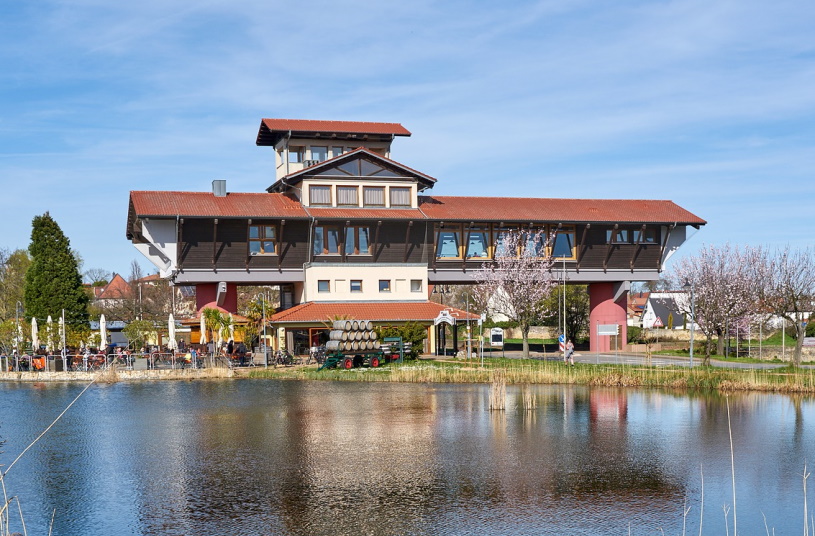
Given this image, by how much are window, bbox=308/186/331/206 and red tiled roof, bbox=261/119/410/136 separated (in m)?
4.72

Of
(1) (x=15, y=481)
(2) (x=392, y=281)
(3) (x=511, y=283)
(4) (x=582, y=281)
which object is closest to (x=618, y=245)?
(4) (x=582, y=281)

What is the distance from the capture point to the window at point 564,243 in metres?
57.5

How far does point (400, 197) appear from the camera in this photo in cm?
5469

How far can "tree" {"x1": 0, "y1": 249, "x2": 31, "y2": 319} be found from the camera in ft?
263

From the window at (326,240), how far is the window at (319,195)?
141 cm

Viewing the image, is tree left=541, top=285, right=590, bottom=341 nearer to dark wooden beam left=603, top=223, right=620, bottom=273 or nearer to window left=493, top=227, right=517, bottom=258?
dark wooden beam left=603, top=223, right=620, bottom=273

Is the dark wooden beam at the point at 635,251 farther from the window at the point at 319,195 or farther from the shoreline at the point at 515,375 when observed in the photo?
the window at the point at 319,195

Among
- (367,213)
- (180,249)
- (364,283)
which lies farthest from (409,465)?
(364,283)

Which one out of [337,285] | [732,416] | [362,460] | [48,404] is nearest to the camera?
[362,460]

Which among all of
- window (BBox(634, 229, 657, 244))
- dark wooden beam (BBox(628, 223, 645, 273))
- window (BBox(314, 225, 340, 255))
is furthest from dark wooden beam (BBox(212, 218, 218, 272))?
window (BBox(634, 229, 657, 244))

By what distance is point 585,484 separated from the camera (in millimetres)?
16938

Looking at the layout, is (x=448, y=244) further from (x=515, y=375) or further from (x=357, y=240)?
(x=515, y=375)

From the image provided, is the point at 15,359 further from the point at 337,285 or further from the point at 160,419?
the point at 160,419

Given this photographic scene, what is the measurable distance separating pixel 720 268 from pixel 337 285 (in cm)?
2260
